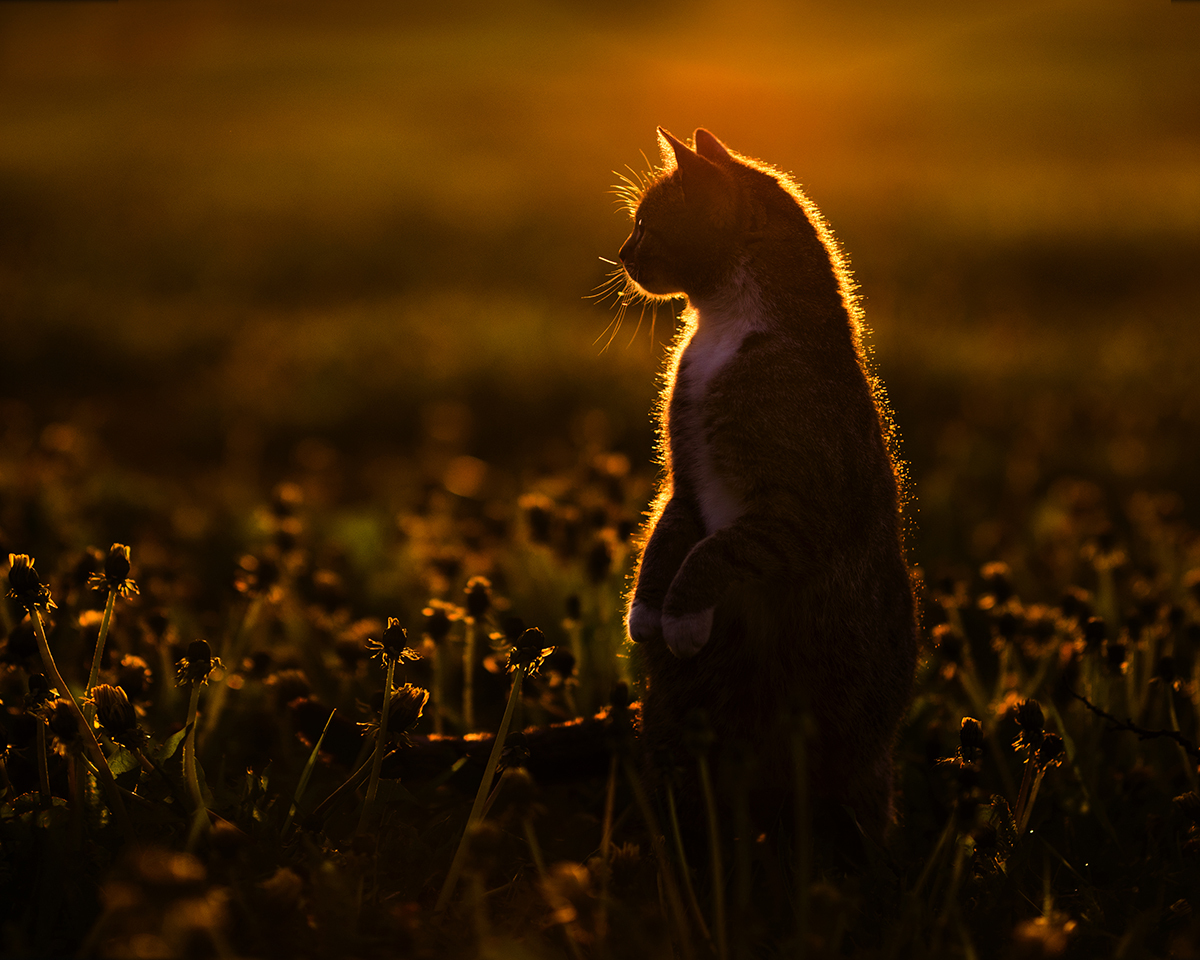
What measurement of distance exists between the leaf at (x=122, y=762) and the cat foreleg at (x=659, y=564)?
1.17 m

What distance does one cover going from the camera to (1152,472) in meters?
6.40

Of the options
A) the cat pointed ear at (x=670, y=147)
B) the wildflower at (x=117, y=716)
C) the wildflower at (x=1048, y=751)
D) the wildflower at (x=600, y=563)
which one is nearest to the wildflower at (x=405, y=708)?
the wildflower at (x=117, y=716)

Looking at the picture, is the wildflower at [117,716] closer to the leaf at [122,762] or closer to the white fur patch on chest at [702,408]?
the leaf at [122,762]

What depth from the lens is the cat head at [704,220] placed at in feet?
8.78

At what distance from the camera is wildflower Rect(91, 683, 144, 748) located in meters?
2.07

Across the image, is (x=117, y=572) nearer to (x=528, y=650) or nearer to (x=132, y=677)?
(x=132, y=677)

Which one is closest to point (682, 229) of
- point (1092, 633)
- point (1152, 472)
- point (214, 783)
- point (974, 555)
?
point (1092, 633)

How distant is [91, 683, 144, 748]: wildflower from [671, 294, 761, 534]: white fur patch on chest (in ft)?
4.34

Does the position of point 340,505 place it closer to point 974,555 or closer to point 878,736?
point 974,555

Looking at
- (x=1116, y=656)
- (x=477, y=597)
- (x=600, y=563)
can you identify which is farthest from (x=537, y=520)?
(x=1116, y=656)

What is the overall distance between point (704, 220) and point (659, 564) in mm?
878

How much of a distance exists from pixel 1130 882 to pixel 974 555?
247 centimetres

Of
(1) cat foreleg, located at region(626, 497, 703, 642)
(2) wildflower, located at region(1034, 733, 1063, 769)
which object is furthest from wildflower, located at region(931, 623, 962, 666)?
(1) cat foreleg, located at region(626, 497, 703, 642)

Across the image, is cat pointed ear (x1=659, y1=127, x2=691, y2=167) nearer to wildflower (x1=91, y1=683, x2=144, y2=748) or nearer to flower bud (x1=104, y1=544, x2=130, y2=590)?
flower bud (x1=104, y1=544, x2=130, y2=590)
